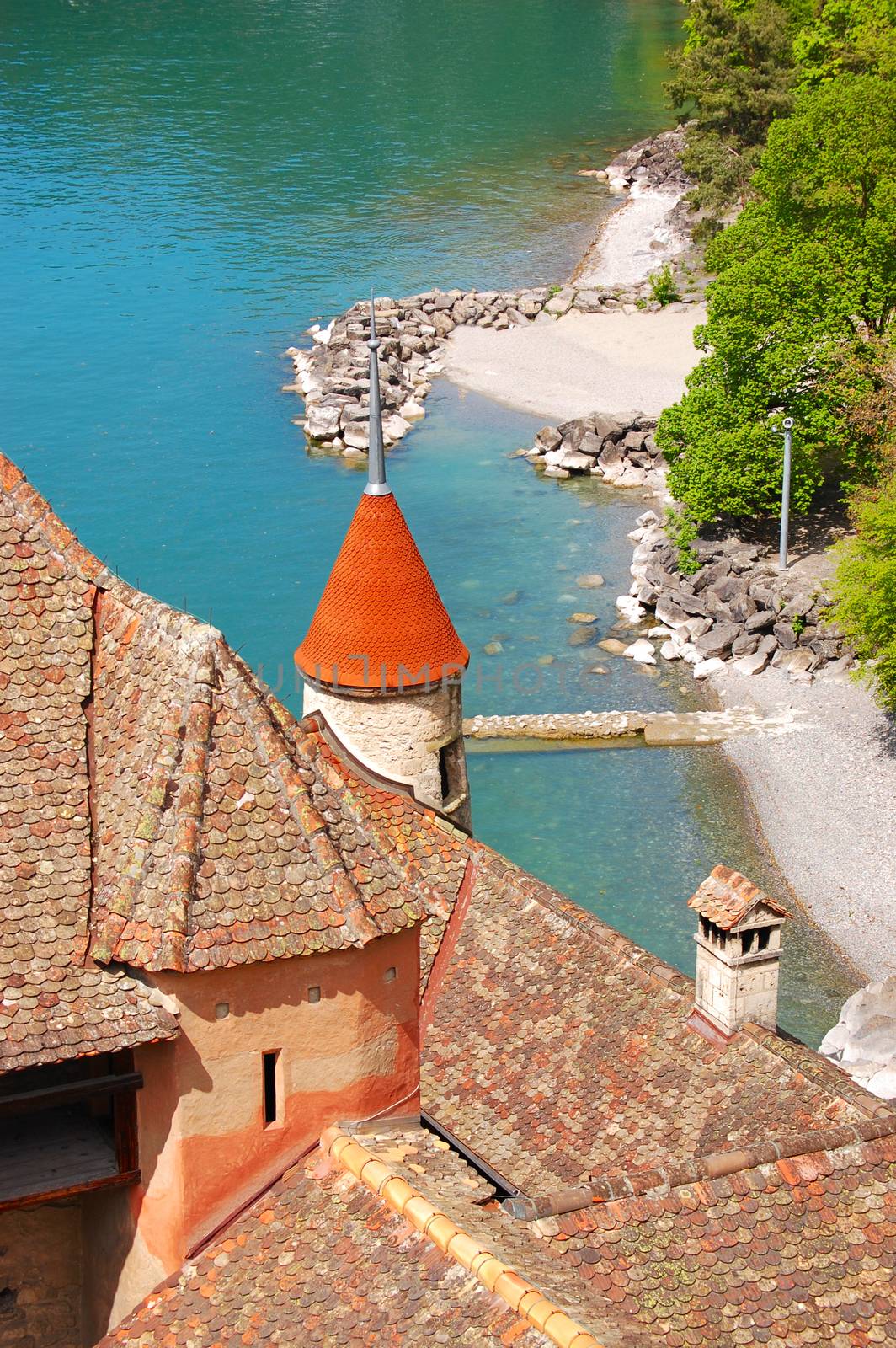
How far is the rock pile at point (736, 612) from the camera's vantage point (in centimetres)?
4688

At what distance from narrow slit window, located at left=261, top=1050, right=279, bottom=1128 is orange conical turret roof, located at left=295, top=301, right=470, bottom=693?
9.96m

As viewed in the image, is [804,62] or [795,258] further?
[804,62]

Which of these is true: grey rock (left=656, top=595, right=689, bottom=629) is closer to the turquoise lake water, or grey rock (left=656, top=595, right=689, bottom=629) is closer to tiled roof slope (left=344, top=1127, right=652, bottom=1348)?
the turquoise lake water

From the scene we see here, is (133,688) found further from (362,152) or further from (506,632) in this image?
(362,152)

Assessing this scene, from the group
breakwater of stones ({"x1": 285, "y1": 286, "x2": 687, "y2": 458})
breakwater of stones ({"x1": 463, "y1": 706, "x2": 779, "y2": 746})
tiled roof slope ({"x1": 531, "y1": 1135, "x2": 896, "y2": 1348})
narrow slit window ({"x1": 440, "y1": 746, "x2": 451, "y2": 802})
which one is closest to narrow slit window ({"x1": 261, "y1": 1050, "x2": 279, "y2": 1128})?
tiled roof slope ({"x1": 531, "y1": 1135, "x2": 896, "y2": 1348})

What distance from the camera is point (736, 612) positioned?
48844 millimetres

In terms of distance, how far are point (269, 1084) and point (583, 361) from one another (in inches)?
2330

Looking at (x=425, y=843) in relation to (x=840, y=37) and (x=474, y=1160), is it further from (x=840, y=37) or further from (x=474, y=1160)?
(x=840, y=37)

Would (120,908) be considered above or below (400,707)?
above

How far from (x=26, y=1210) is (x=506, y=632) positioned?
1455 inches

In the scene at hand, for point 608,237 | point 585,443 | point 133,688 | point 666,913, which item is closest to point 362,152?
point 608,237

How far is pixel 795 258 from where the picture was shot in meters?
51.2

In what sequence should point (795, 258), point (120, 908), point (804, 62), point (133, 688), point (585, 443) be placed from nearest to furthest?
point (120, 908), point (133, 688), point (795, 258), point (585, 443), point (804, 62)

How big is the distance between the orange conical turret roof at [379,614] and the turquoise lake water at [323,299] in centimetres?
1362
